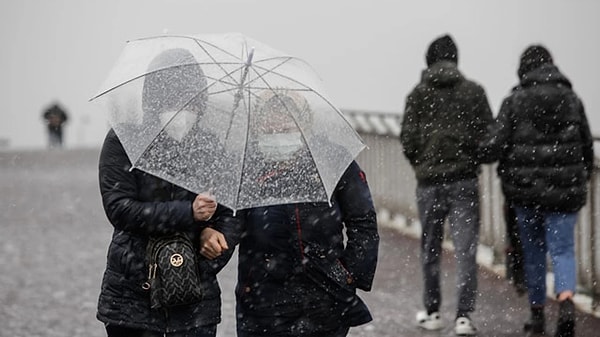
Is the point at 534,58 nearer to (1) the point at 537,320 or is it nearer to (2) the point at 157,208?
(1) the point at 537,320

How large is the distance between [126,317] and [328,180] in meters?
0.97

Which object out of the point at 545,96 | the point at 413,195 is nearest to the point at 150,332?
the point at 545,96

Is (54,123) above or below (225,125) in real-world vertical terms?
below

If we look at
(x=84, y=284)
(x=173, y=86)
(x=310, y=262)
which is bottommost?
(x=84, y=284)

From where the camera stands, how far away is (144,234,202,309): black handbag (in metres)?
4.52

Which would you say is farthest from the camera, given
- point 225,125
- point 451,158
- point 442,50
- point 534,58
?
point 442,50

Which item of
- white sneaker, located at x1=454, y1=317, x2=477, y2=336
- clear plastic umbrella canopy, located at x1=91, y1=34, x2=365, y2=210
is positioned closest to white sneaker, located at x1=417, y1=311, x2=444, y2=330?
white sneaker, located at x1=454, y1=317, x2=477, y2=336

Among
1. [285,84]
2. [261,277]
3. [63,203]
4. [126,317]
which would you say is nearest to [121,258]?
[126,317]

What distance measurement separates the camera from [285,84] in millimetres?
4754

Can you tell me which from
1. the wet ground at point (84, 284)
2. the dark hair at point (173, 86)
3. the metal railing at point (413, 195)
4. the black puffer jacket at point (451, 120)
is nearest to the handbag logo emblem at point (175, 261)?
the dark hair at point (173, 86)

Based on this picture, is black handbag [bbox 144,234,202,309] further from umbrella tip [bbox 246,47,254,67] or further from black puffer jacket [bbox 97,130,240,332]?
umbrella tip [bbox 246,47,254,67]

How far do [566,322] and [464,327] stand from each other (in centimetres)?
79

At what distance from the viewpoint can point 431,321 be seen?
782 cm

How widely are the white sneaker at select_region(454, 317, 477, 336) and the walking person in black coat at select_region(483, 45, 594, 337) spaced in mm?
627
